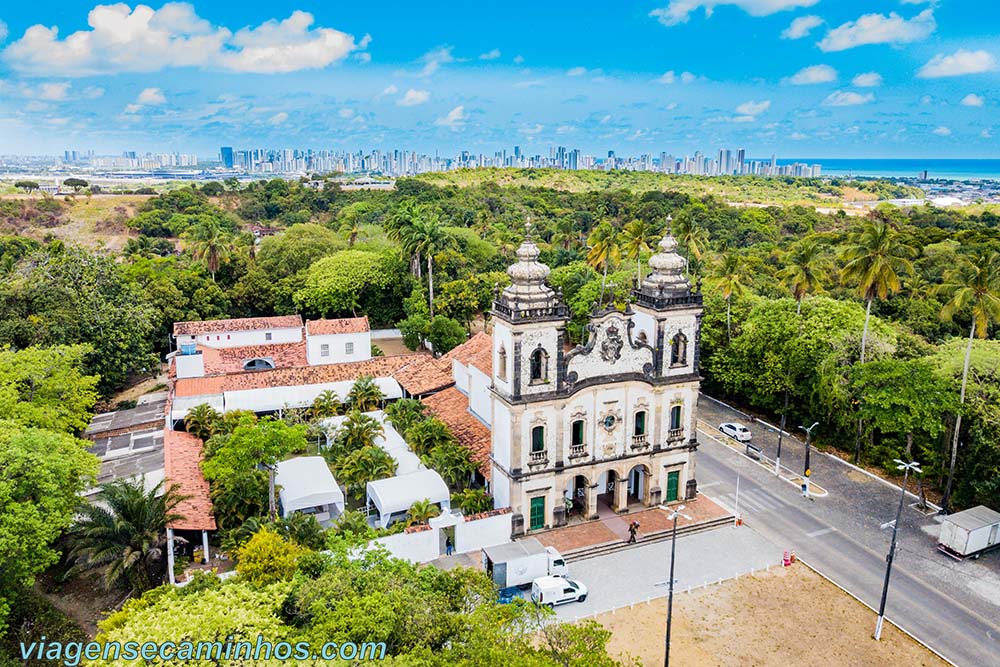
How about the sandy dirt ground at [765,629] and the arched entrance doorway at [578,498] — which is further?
the arched entrance doorway at [578,498]

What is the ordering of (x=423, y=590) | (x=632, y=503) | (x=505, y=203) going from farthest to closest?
(x=505, y=203) → (x=632, y=503) → (x=423, y=590)

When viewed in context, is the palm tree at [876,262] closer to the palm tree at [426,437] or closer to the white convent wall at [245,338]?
the palm tree at [426,437]

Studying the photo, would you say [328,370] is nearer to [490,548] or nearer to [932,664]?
[490,548]

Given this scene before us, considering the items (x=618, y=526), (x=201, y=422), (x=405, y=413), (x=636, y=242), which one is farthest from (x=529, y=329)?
(x=636, y=242)

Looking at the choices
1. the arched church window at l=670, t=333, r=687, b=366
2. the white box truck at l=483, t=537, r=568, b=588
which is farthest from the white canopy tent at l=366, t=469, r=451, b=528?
the arched church window at l=670, t=333, r=687, b=366

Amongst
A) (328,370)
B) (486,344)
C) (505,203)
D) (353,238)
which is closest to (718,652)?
(486,344)

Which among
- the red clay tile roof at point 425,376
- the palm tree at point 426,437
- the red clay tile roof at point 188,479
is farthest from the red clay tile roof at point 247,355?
the palm tree at point 426,437
